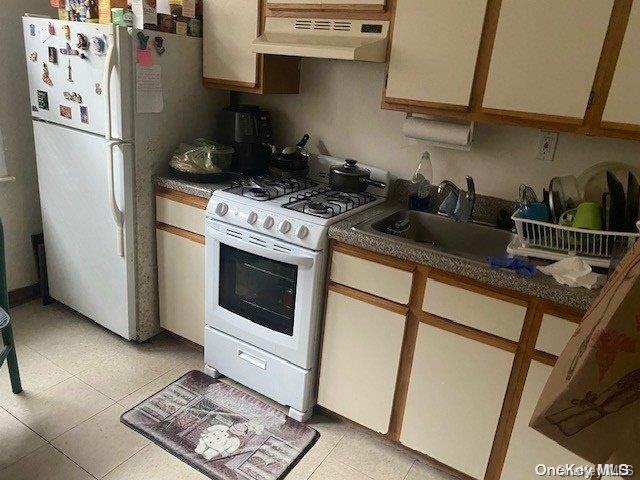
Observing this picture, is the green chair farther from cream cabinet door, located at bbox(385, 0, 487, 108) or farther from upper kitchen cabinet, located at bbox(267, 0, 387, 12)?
cream cabinet door, located at bbox(385, 0, 487, 108)

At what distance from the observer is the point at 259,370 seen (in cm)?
217

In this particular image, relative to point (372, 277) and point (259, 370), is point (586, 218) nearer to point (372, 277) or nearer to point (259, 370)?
point (372, 277)

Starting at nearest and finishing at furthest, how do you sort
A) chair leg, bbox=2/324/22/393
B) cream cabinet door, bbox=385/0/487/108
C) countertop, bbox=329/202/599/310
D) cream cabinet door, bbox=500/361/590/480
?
countertop, bbox=329/202/599/310 → cream cabinet door, bbox=500/361/590/480 → cream cabinet door, bbox=385/0/487/108 → chair leg, bbox=2/324/22/393

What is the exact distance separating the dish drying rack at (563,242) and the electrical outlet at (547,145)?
0.38 metres

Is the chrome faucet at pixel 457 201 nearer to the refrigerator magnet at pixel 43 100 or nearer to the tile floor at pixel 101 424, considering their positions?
the tile floor at pixel 101 424

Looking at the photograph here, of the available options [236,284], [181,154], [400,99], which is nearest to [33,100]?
[181,154]

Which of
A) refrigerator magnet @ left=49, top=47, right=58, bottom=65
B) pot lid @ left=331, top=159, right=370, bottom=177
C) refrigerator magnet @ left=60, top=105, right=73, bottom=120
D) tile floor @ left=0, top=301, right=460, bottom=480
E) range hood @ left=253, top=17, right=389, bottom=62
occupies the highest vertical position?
range hood @ left=253, top=17, right=389, bottom=62

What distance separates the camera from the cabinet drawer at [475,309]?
62.2 inches

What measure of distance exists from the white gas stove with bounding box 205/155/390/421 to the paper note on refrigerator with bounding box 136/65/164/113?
21.0 inches

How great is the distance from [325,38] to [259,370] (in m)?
1.48

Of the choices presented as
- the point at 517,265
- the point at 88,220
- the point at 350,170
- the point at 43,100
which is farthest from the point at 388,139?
the point at 43,100

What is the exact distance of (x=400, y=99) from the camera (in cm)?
192

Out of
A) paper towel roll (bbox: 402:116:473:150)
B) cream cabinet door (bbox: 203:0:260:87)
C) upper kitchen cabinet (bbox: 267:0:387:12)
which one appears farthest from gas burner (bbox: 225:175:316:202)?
upper kitchen cabinet (bbox: 267:0:387:12)

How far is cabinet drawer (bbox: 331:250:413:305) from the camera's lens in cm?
177
